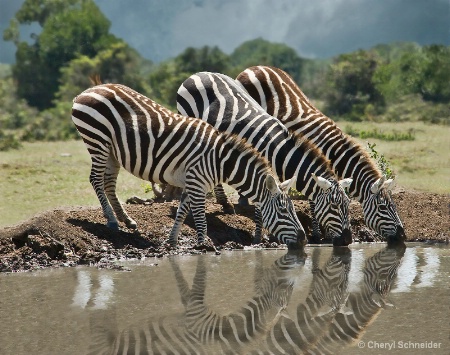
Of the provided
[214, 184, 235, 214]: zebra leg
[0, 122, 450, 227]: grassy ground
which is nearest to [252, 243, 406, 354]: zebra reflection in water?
[214, 184, 235, 214]: zebra leg

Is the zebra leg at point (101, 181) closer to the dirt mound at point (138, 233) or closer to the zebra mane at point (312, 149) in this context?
the dirt mound at point (138, 233)

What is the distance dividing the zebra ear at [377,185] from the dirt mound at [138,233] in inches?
39.1

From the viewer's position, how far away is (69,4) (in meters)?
66.1

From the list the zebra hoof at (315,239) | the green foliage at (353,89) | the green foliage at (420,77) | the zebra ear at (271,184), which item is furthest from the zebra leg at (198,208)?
the green foliage at (420,77)

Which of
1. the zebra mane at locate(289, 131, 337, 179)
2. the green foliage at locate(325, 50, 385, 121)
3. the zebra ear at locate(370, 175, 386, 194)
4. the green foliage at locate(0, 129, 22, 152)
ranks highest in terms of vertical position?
the green foliage at locate(325, 50, 385, 121)

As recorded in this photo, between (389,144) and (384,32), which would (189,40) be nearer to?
(384,32)

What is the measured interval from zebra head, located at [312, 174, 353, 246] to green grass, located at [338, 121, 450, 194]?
5725mm

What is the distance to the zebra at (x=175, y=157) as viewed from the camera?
1044 centimetres

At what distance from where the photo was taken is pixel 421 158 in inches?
773

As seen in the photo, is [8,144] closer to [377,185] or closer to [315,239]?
[315,239]

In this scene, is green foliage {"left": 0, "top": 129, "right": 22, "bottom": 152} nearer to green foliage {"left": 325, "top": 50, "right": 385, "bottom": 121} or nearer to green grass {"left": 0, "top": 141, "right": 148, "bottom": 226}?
green grass {"left": 0, "top": 141, "right": 148, "bottom": 226}

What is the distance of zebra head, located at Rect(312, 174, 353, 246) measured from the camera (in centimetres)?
1067

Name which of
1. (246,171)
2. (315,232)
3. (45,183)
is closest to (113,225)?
(246,171)

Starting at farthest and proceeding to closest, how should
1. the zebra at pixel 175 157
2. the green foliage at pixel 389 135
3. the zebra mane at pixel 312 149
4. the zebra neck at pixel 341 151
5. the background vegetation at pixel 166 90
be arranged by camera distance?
the green foliage at pixel 389 135
the background vegetation at pixel 166 90
the zebra neck at pixel 341 151
the zebra mane at pixel 312 149
the zebra at pixel 175 157
